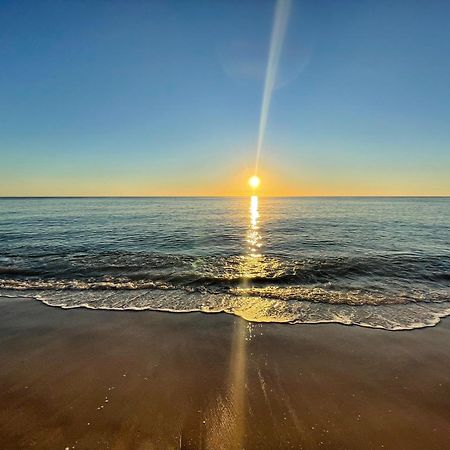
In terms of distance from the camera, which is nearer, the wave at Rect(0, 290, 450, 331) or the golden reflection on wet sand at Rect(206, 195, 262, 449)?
the golden reflection on wet sand at Rect(206, 195, 262, 449)

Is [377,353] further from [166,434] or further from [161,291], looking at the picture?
[161,291]

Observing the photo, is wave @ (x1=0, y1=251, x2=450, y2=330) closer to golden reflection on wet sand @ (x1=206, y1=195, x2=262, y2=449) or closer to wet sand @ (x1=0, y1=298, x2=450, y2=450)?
wet sand @ (x1=0, y1=298, x2=450, y2=450)

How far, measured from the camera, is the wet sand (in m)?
3.80

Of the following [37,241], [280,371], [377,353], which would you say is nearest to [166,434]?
[280,371]

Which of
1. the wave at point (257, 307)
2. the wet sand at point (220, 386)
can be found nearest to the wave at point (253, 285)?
the wave at point (257, 307)

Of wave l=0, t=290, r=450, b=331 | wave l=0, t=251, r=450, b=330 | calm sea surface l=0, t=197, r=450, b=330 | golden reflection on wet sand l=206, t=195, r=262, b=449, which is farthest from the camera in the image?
calm sea surface l=0, t=197, r=450, b=330

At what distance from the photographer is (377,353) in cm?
595

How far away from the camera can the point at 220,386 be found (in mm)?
4840

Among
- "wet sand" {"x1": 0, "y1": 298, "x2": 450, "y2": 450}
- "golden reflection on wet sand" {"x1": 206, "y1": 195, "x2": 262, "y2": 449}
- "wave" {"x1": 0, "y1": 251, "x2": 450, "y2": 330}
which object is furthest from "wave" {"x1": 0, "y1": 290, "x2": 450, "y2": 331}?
"golden reflection on wet sand" {"x1": 206, "y1": 195, "x2": 262, "y2": 449}

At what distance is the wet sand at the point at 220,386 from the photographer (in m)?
3.80

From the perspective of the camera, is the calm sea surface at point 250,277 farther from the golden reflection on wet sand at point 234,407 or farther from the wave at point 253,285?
the golden reflection on wet sand at point 234,407

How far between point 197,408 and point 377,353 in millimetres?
4027

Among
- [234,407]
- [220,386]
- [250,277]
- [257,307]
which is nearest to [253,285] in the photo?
[250,277]

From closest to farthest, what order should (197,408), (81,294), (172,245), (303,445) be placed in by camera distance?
(303,445) → (197,408) → (81,294) → (172,245)
